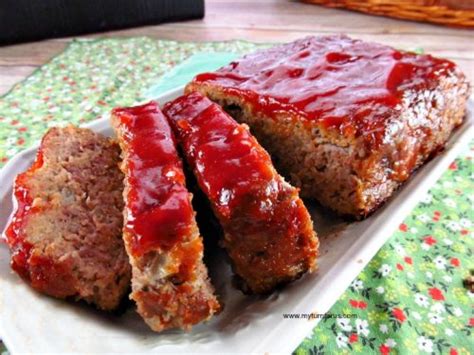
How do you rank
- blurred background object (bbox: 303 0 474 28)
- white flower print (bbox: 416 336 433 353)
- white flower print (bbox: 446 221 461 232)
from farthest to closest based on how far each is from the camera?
blurred background object (bbox: 303 0 474 28) < white flower print (bbox: 446 221 461 232) < white flower print (bbox: 416 336 433 353)

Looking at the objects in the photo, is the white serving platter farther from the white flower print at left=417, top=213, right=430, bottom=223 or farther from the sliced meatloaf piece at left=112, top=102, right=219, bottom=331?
the white flower print at left=417, top=213, right=430, bottom=223

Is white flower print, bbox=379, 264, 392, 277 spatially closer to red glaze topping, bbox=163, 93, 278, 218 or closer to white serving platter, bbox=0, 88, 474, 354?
white serving platter, bbox=0, 88, 474, 354

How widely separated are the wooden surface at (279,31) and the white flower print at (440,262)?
2.94m

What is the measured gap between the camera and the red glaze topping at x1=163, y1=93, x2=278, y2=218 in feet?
6.46

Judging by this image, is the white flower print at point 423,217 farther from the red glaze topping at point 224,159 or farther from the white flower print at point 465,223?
the red glaze topping at point 224,159

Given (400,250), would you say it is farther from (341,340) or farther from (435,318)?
(341,340)

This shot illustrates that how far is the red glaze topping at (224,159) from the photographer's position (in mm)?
1968

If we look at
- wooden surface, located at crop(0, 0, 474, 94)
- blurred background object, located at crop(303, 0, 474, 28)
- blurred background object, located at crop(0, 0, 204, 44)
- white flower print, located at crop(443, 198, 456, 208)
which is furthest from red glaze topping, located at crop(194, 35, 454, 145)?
blurred background object, located at crop(303, 0, 474, 28)

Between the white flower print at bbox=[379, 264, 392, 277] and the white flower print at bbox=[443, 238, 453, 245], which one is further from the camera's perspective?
the white flower print at bbox=[443, 238, 453, 245]

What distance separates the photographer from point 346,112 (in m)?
2.46

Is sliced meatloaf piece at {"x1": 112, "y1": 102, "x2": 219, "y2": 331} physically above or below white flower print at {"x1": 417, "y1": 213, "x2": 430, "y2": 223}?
above

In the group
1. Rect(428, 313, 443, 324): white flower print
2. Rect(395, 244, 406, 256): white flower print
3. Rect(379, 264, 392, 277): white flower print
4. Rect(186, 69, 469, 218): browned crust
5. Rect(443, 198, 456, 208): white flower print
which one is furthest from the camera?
Rect(443, 198, 456, 208): white flower print

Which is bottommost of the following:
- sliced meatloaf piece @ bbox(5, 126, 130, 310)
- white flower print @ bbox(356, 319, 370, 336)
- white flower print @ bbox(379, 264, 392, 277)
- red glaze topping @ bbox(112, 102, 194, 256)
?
white flower print @ bbox(356, 319, 370, 336)

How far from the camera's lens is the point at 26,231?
207cm
